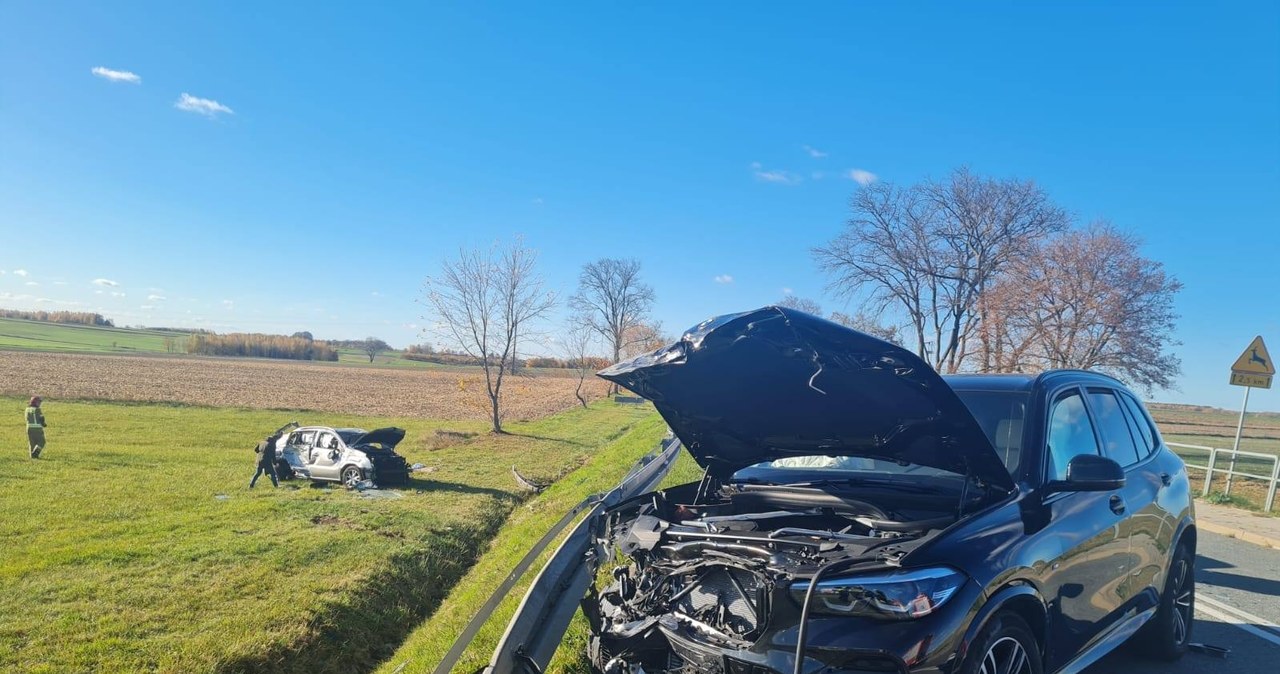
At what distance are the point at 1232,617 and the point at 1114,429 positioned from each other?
9.20 feet

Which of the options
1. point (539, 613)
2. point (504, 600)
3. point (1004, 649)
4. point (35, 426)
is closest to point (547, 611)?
point (539, 613)

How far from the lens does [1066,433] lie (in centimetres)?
392

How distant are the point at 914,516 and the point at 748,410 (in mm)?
1031

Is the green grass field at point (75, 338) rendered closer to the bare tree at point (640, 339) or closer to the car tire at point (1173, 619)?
the bare tree at point (640, 339)

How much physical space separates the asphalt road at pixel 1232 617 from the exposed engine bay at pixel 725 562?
7.77ft

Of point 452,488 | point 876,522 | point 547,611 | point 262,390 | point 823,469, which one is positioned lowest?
point 262,390

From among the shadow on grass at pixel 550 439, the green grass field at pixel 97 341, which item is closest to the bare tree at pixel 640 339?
the green grass field at pixel 97 341

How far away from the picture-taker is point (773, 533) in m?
3.24

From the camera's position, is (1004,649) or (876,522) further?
(876,522)

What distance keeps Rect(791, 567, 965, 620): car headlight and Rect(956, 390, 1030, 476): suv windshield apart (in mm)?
1221

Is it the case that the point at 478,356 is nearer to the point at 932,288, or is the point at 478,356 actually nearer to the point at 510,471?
the point at 510,471

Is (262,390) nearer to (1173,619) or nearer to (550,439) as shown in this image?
(550,439)

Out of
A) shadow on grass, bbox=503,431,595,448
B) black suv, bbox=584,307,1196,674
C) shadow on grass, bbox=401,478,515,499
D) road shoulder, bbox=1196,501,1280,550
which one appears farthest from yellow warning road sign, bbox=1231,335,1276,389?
Result: shadow on grass, bbox=503,431,595,448

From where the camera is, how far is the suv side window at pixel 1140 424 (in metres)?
4.71
